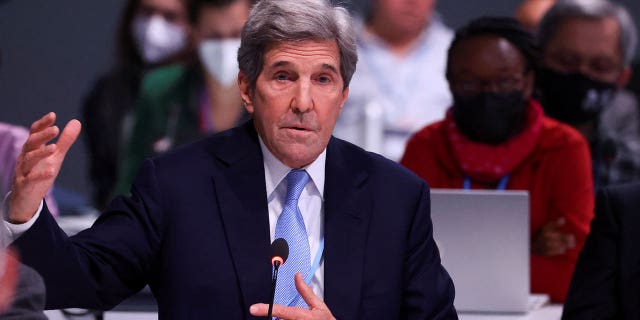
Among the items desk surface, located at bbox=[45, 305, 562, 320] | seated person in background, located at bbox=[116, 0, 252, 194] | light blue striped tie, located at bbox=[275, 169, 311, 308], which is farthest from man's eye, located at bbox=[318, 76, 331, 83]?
seated person in background, located at bbox=[116, 0, 252, 194]

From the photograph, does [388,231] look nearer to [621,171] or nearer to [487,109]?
[487,109]

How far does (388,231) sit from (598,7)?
2.06m

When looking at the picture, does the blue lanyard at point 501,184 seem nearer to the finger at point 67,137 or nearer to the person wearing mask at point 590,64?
the person wearing mask at point 590,64

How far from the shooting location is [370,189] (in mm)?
2357

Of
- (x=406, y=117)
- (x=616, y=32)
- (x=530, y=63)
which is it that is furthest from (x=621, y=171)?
(x=406, y=117)

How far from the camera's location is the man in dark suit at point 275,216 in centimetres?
220

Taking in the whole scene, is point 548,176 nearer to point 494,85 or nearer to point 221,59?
point 494,85

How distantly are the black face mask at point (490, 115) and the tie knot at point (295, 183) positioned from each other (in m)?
1.24

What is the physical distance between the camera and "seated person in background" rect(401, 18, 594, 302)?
3.38 metres

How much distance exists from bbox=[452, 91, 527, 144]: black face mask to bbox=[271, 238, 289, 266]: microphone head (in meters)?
1.49

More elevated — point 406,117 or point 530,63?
point 530,63

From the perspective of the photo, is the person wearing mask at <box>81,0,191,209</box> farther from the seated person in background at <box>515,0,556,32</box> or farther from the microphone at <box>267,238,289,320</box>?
the microphone at <box>267,238,289,320</box>

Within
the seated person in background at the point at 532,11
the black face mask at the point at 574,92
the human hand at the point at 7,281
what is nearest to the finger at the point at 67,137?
the human hand at the point at 7,281

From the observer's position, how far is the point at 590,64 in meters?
4.02
